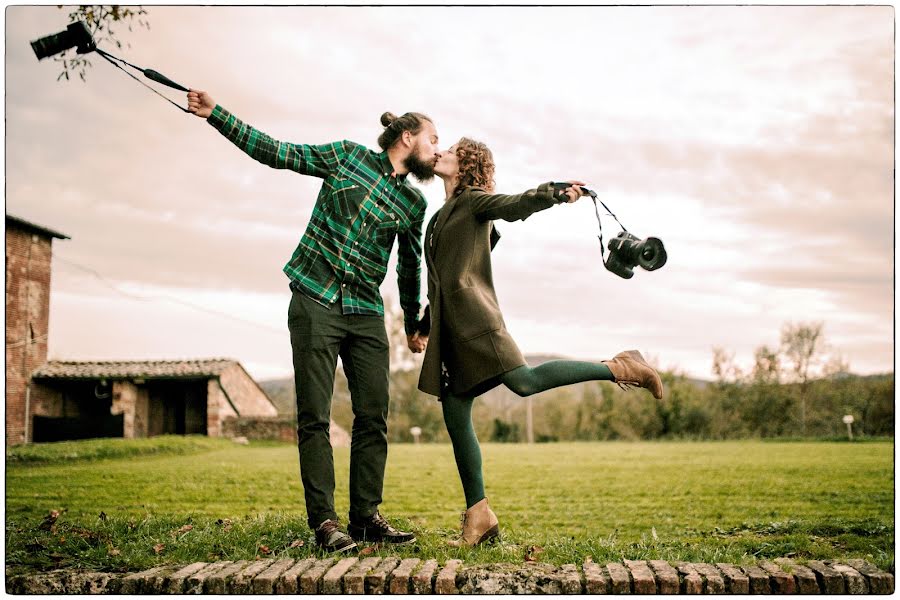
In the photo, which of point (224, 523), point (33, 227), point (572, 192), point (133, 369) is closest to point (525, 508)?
point (224, 523)

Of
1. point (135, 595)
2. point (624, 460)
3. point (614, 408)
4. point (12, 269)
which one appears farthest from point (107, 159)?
point (614, 408)

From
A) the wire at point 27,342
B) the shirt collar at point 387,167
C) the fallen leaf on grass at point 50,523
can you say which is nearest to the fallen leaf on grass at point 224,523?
the fallen leaf on grass at point 50,523

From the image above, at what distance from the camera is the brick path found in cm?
311

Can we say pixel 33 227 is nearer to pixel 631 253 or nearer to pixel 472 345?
pixel 472 345

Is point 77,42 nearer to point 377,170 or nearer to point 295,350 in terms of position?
point 377,170

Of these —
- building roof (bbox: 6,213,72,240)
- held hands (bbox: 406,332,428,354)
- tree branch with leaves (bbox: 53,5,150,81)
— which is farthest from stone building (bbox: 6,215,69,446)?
held hands (bbox: 406,332,428,354)

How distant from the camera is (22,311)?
21344mm

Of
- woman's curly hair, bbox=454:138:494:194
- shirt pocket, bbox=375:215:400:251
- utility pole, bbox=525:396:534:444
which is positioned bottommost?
utility pole, bbox=525:396:534:444

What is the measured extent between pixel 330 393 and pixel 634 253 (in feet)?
4.87

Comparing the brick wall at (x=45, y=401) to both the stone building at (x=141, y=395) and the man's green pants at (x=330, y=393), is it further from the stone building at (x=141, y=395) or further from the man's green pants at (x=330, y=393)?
the man's green pants at (x=330, y=393)

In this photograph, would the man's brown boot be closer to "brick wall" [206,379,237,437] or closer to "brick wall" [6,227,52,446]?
"brick wall" [6,227,52,446]

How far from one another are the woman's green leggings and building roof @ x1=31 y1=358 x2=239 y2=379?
2035 centimetres

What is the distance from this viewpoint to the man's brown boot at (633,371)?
11.6 feet

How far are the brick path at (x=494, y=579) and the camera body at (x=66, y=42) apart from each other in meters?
2.40
